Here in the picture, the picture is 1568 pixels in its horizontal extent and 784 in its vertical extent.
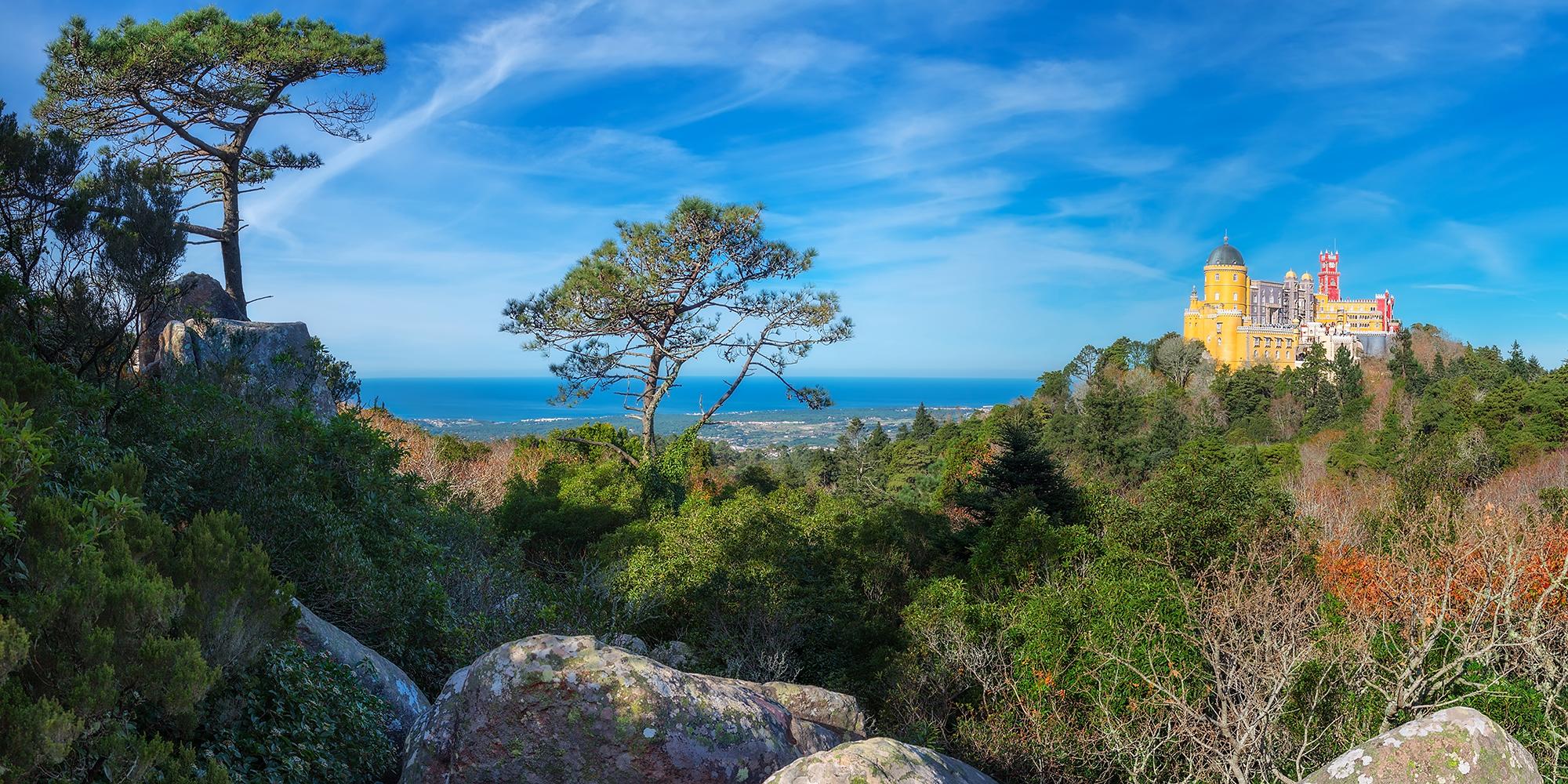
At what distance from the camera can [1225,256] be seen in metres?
64.9

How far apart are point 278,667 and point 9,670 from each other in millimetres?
1769

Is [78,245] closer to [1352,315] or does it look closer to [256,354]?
[256,354]

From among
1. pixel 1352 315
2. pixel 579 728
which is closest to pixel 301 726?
pixel 579 728

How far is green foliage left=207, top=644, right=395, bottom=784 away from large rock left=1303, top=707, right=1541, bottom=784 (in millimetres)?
5690

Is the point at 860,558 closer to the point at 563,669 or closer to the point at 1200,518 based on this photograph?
the point at 1200,518

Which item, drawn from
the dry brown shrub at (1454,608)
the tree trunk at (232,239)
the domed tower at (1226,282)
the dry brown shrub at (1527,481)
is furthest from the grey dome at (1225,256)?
the tree trunk at (232,239)

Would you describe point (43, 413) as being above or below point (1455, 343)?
below

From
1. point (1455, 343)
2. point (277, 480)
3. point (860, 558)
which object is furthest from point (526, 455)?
point (1455, 343)

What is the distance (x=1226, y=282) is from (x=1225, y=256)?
3012mm

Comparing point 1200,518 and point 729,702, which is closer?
point 729,702

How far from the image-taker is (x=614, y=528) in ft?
55.2

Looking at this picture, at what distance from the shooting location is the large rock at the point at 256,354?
32.7 feet

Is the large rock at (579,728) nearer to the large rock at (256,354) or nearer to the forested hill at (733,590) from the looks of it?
the forested hill at (733,590)

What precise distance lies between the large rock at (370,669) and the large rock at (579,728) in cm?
88
